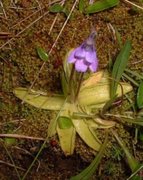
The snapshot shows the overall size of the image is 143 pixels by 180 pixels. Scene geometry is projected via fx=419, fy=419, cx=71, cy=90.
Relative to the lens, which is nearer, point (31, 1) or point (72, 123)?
point (72, 123)

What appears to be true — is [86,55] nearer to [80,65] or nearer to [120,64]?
[80,65]

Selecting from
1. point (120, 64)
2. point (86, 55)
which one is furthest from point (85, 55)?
point (120, 64)

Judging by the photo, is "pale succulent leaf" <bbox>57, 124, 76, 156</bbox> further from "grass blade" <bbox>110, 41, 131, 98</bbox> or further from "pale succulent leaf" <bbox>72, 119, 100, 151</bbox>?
"grass blade" <bbox>110, 41, 131, 98</bbox>

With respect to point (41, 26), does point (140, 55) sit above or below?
below

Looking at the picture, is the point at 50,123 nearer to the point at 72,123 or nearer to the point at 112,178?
the point at 72,123

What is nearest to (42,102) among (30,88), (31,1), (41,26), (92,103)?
(30,88)

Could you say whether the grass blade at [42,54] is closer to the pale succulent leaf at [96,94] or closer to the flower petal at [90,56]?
the pale succulent leaf at [96,94]

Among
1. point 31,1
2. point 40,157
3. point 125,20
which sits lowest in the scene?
point 40,157
